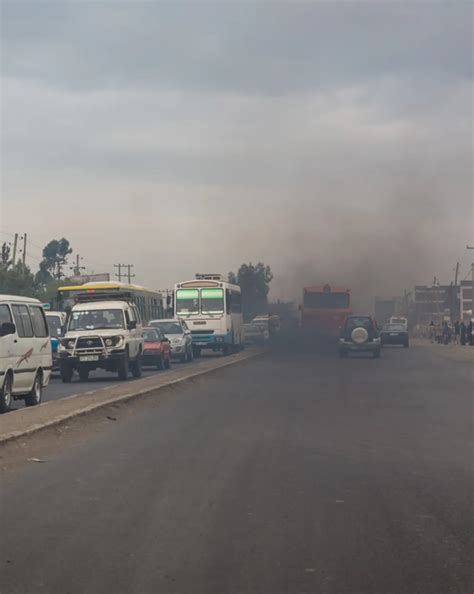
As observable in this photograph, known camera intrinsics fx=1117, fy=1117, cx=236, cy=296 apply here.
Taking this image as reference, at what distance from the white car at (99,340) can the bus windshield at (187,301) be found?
21592 mm

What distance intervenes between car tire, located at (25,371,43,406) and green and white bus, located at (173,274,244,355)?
32.4 m

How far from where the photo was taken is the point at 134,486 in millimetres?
10773

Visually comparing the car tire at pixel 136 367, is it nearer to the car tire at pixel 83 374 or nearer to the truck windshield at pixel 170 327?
the car tire at pixel 83 374

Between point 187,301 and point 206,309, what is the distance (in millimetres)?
1068

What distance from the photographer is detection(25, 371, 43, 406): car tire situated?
21.7 meters

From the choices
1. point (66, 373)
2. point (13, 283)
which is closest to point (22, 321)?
point (66, 373)

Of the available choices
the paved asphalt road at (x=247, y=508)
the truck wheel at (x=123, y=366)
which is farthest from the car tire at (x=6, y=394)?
the truck wheel at (x=123, y=366)

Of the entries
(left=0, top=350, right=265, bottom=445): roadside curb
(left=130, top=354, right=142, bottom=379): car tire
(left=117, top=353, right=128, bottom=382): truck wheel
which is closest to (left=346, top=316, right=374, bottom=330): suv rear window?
(left=130, top=354, right=142, bottom=379): car tire

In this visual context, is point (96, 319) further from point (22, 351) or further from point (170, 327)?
point (170, 327)

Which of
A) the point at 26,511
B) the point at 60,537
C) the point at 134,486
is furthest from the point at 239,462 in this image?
the point at 60,537

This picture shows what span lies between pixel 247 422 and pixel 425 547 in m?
10.6

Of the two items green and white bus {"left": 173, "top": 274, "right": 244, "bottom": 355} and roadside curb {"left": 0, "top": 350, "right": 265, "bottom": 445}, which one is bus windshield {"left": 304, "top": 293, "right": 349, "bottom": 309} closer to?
green and white bus {"left": 173, "top": 274, "right": 244, "bottom": 355}

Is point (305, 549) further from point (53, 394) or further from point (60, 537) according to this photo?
point (53, 394)

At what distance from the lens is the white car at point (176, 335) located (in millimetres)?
46906
